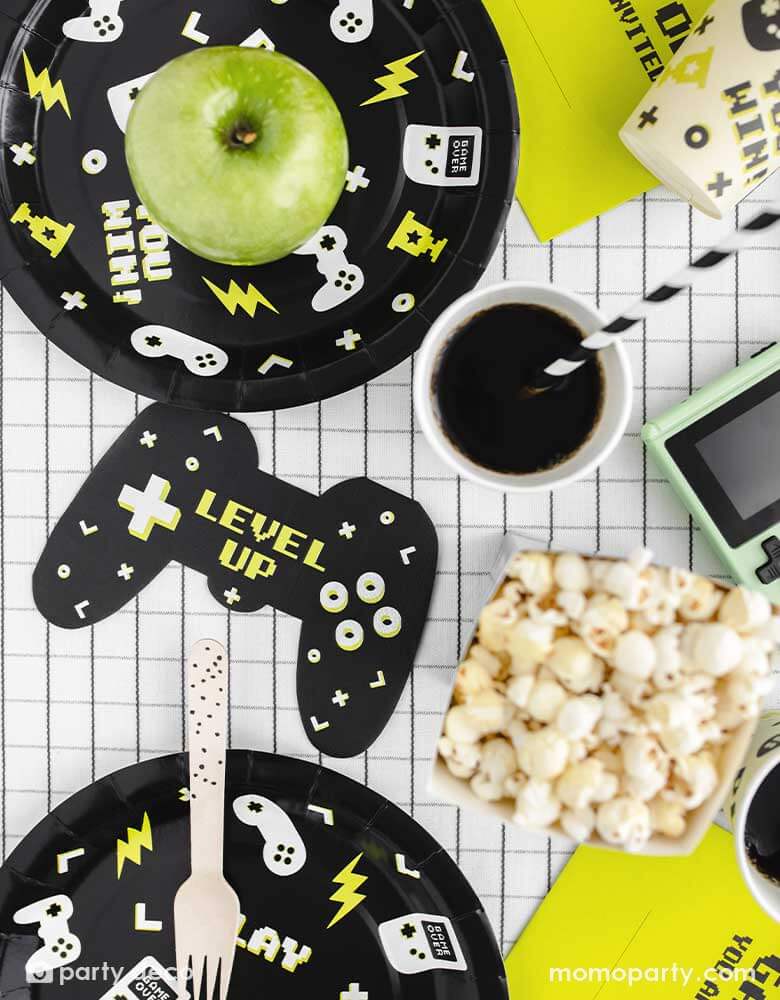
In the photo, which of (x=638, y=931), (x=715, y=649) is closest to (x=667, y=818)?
(x=715, y=649)

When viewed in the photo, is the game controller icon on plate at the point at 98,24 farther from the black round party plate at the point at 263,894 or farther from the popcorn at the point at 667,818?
the popcorn at the point at 667,818

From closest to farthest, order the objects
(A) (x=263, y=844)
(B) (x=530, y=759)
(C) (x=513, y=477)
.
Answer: (B) (x=530, y=759), (C) (x=513, y=477), (A) (x=263, y=844)

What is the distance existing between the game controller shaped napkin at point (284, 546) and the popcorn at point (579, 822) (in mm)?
248

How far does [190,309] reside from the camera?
30.5 inches

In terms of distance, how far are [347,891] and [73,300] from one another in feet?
1.93

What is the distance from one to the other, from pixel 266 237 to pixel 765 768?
57 centimetres

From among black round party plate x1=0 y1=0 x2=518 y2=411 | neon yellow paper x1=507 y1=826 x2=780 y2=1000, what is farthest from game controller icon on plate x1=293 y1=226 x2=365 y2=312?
neon yellow paper x1=507 y1=826 x2=780 y2=1000

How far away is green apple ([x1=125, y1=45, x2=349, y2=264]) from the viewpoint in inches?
25.5

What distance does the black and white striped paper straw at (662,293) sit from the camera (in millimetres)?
591

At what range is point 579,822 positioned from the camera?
579 millimetres

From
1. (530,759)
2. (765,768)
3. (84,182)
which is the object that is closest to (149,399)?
(84,182)

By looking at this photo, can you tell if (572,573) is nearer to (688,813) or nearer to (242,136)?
(688,813)

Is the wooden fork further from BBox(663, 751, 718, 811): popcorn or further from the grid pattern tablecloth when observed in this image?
BBox(663, 751, 718, 811): popcorn

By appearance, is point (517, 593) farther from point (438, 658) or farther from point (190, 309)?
point (190, 309)
